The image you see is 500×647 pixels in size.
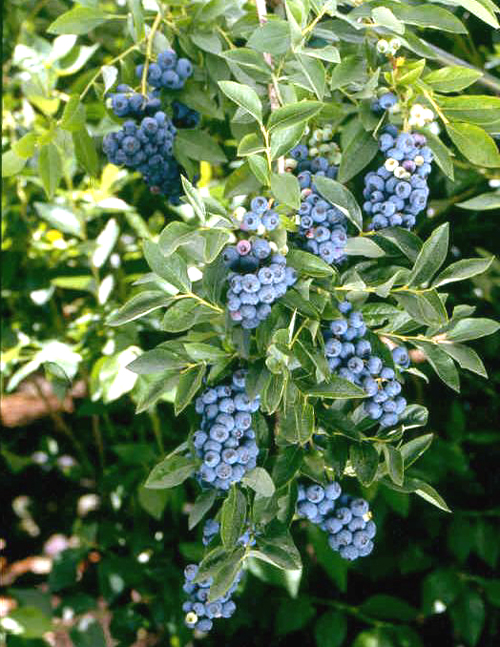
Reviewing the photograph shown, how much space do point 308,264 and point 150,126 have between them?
1.15 ft

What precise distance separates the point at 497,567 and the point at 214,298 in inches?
52.5

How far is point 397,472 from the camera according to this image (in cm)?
85

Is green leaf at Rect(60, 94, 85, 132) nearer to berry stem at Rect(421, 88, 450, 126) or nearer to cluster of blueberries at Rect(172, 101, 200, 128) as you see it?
cluster of blueberries at Rect(172, 101, 200, 128)

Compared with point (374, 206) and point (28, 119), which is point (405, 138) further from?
point (28, 119)

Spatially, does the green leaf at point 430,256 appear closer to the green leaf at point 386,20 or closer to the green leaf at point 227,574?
the green leaf at point 386,20

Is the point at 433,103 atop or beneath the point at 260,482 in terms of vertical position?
atop

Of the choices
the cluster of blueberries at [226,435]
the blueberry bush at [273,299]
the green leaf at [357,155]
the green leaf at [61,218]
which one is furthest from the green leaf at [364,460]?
the green leaf at [61,218]

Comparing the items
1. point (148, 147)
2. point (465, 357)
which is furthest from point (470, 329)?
point (148, 147)

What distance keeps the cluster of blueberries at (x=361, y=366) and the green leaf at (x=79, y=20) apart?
0.54m

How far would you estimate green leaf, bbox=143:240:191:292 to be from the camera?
33.6 inches

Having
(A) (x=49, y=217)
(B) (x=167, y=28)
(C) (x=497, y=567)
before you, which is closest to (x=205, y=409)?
(B) (x=167, y=28)

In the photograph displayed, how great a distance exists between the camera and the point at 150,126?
3.42ft

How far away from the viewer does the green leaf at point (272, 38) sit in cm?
85

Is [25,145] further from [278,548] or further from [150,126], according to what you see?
[278,548]
